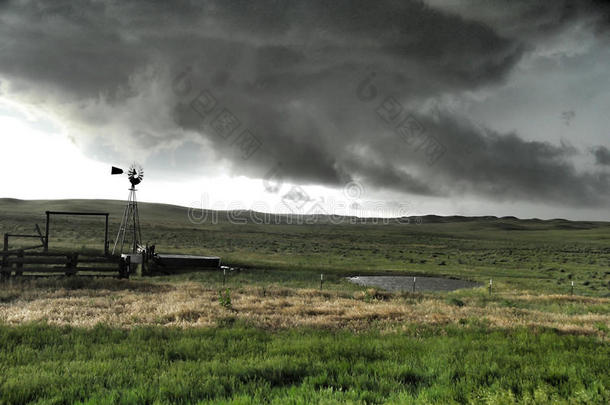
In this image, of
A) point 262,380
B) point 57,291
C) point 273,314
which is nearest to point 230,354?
point 262,380

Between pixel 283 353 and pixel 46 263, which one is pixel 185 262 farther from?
pixel 283 353

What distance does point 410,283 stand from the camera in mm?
35812

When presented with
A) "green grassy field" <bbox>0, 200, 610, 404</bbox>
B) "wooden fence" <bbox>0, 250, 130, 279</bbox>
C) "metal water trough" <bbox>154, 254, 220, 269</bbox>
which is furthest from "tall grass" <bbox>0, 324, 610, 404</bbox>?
"metal water trough" <bbox>154, 254, 220, 269</bbox>

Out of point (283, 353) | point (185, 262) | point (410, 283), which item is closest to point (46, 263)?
point (185, 262)

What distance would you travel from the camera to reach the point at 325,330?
11.4 m

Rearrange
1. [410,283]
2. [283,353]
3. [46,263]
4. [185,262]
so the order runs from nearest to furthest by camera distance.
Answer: [283,353], [46,263], [185,262], [410,283]

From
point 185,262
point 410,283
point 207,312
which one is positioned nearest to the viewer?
point 207,312

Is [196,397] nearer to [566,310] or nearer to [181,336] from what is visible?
[181,336]

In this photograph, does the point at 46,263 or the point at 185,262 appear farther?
the point at 185,262

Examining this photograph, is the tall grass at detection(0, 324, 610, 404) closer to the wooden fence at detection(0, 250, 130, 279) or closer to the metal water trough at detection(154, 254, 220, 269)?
the wooden fence at detection(0, 250, 130, 279)

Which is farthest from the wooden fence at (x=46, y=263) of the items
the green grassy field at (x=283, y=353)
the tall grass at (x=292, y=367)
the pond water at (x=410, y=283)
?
the pond water at (x=410, y=283)

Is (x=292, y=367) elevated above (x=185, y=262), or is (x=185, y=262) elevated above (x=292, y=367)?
(x=292, y=367)

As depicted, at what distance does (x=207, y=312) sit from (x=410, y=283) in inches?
1027

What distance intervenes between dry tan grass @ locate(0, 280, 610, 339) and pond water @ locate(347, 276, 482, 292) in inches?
599
